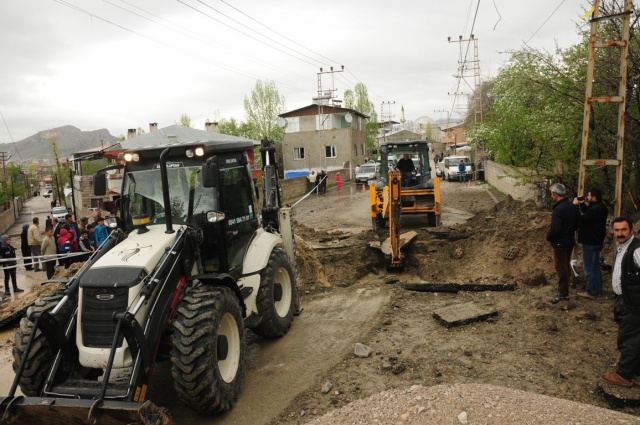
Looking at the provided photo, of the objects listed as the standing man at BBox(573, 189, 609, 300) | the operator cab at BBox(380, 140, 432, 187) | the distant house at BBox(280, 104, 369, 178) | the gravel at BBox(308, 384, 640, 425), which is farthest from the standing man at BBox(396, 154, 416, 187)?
the distant house at BBox(280, 104, 369, 178)

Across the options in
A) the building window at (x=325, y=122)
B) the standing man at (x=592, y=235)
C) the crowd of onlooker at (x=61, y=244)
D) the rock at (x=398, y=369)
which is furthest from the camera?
the building window at (x=325, y=122)

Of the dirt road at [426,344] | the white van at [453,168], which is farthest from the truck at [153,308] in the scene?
the white van at [453,168]

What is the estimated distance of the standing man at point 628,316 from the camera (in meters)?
→ 4.83

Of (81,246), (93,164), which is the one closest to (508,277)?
(81,246)

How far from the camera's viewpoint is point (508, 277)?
9.22 metres

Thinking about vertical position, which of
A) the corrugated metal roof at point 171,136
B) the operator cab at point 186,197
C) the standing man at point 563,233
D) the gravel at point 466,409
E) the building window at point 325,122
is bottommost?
the gravel at point 466,409

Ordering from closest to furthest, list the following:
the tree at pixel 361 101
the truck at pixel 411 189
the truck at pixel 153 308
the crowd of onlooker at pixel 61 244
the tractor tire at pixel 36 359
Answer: the truck at pixel 153 308
the tractor tire at pixel 36 359
the crowd of onlooker at pixel 61 244
the truck at pixel 411 189
the tree at pixel 361 101

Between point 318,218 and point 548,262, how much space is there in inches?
474

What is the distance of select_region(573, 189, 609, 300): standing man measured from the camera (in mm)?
7031

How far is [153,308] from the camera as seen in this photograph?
177 inches

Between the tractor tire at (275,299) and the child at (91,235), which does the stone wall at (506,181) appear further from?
the child at (91,235)

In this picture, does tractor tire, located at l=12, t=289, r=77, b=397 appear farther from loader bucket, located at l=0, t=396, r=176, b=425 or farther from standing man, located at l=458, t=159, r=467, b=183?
standing man, located at l=458, t=159, r=467, b=183

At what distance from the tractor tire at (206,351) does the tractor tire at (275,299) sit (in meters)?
1.10

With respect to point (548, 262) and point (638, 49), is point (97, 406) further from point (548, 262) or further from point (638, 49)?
point (638, 49)
